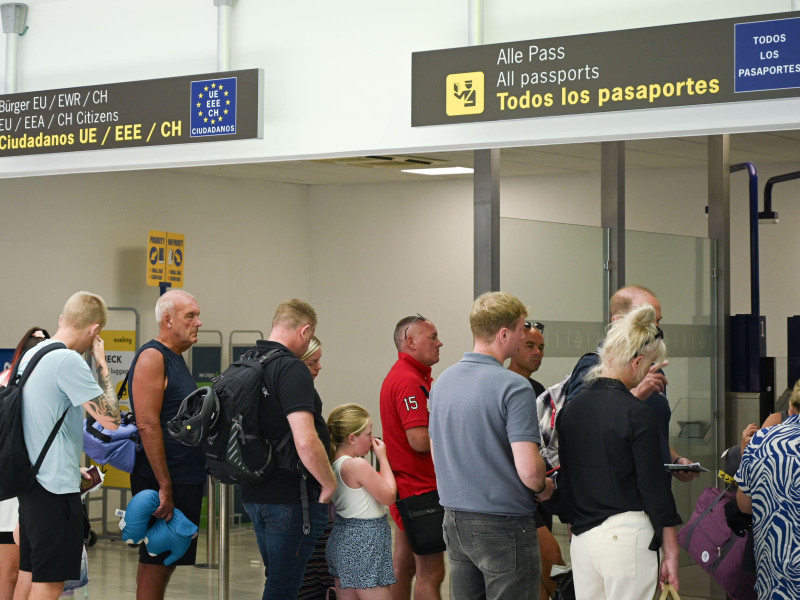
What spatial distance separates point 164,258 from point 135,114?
4.36 meters

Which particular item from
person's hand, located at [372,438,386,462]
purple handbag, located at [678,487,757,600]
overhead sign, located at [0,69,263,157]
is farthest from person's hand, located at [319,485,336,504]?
overhead sign, located at [0,69,263,157]

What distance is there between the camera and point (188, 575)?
716cm

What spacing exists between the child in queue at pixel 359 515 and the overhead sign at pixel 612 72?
1.30 meters

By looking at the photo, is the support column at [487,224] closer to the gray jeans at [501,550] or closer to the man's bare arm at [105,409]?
the gray jeans at [501,550]

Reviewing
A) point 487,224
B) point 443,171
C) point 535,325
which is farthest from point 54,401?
point 443,171

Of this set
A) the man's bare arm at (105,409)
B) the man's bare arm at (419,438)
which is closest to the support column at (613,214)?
the man's bare arm at (419,438)

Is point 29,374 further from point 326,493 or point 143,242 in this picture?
point 143,242

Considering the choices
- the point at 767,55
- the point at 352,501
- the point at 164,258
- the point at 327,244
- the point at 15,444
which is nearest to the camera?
the point at 767,55

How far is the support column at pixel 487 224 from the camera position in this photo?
448 centimetres

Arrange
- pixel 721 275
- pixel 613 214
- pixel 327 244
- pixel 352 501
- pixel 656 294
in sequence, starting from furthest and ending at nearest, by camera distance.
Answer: pixel 327 244 → pixel 721 275 → pixel 656 294 → pixel 613 214 → pixel 352 501

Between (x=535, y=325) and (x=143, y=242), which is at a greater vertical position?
(x=143, y=242)

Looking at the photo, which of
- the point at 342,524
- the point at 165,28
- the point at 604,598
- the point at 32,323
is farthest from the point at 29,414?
the point at 32,323

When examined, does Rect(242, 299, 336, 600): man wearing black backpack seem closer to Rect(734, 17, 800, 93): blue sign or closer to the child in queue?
the child in queue

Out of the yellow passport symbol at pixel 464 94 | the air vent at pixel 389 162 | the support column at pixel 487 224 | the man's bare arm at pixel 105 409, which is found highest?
the air vent at pixel 389 162
